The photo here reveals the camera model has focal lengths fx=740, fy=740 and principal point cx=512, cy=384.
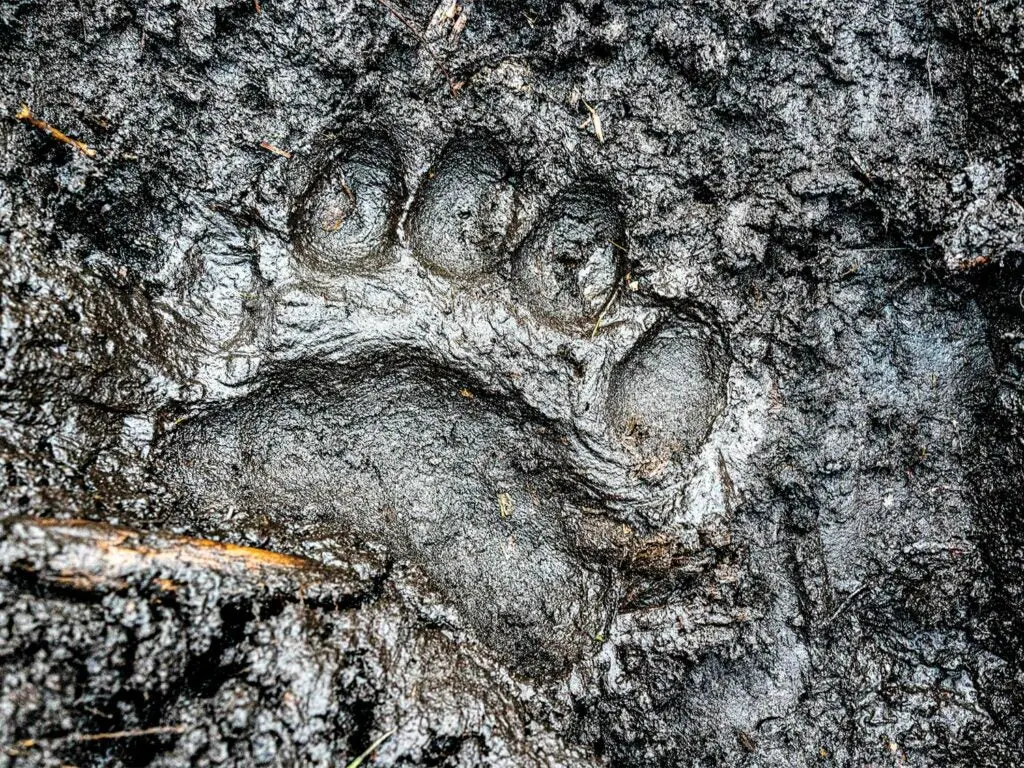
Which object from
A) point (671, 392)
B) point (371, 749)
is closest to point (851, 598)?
point (671, 392)

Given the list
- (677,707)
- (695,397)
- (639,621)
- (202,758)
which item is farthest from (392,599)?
(695,397)

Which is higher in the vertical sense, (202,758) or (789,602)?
(789,602)

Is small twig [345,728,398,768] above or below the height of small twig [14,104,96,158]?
below

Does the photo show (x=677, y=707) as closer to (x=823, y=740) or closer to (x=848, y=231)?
(x=823, y=740)

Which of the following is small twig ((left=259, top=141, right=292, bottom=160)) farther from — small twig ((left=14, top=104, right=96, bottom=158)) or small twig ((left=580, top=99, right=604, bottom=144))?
small twig ((left=580, top=99, right=604, bottom=144))

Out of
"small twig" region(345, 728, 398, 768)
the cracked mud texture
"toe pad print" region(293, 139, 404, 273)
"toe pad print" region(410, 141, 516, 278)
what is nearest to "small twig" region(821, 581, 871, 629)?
the cracked mud texture

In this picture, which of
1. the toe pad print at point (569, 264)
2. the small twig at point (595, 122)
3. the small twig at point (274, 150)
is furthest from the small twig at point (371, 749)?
the small twig at point (595, 122)

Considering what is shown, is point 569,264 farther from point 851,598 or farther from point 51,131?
point 51,131
